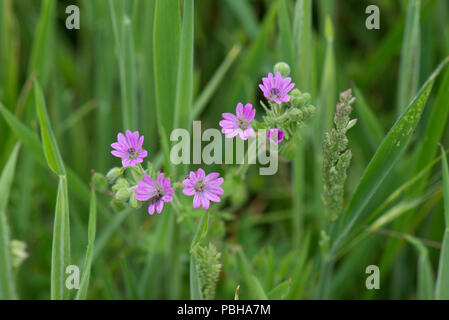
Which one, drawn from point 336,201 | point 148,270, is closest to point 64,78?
point 148,270

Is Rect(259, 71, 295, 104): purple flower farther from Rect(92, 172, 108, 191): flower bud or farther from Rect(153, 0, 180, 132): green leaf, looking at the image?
Rect(92, 172, 108, 191): flower bud

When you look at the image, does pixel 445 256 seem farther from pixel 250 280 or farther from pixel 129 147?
pixel 129 147

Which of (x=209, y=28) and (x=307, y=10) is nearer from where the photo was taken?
(x=307, y=10)

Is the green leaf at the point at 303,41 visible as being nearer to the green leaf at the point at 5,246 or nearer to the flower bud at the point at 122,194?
the flower bud at the point at 122,194

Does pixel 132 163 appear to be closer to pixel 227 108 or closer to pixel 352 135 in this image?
pixel 227 108

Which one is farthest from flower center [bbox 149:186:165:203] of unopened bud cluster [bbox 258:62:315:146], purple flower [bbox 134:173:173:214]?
unopened bud cluster [bbox 258:62:315:146]

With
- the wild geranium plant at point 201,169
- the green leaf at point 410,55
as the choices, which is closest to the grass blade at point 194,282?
the wild geranium plant at point 201,169
